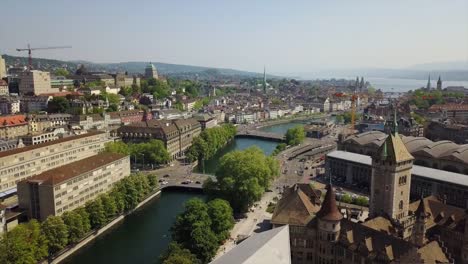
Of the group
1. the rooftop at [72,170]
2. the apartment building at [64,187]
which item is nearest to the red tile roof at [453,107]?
the rooftop at [72,170]

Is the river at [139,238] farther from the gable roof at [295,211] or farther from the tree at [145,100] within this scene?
the tree at [145,100]

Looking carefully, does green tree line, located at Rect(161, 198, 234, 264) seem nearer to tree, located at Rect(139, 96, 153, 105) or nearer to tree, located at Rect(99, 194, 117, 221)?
tree, located at Rect(99, 194, 117, 221)

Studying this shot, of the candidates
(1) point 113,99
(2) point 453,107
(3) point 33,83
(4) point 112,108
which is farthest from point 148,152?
(2) point 453,107

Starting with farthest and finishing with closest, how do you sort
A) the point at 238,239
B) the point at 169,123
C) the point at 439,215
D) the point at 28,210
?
the point at 169,123 → the point at 28,210 → the point at 238,239 → the point at 439,215

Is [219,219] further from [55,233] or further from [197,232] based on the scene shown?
[55,233]

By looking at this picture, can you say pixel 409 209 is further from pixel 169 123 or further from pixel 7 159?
pixel 169 123

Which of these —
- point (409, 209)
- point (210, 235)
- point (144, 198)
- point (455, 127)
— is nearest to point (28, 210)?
point (144, 198)

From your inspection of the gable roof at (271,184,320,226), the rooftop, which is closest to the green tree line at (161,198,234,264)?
the gable roof at (271,184,320,226)
